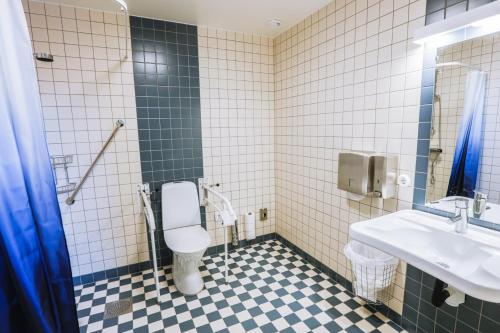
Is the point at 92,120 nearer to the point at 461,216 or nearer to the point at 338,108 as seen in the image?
the point at 338,108

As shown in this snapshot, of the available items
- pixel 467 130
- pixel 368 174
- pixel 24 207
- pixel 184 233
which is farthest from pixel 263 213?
pixel 24 207

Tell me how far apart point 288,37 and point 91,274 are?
116 inches

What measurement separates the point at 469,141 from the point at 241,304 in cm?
186

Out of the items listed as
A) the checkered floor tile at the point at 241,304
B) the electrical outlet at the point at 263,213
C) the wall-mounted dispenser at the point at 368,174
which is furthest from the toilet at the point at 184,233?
the wall-mounted dispenser at the point at 368,174

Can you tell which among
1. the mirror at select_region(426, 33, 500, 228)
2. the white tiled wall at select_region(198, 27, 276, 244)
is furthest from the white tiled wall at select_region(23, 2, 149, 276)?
the mirror at select_region(426, 33, 500, 228)

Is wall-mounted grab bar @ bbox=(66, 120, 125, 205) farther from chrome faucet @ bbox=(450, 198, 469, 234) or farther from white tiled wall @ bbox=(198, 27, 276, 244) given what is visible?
chrome faucet @ bbox=(450, 198, 469, 234)

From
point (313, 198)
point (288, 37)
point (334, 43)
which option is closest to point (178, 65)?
point (288, 37)

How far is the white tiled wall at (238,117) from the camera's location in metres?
2.59

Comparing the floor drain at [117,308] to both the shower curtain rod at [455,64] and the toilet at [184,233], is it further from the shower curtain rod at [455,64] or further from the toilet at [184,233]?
the shower curtain rod at [455,64]

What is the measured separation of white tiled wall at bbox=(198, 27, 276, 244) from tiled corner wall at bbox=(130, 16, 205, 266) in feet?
0.37

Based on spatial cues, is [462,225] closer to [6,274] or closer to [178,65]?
[6,274]

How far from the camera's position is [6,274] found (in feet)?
2.26

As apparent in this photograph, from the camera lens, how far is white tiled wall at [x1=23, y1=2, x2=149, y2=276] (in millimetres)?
2047

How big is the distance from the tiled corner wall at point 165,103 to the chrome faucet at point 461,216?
2.06 meters
